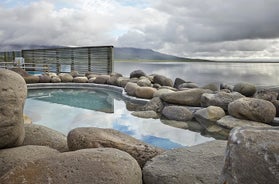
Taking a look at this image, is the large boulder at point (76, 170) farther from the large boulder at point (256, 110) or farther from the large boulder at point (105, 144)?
the large boulder at point (256, 110)

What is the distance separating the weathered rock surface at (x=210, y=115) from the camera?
583 cm


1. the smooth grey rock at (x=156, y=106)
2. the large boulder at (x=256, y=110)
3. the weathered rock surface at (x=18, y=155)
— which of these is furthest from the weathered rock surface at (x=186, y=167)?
the smooth grey rock at (x=156, y=106)

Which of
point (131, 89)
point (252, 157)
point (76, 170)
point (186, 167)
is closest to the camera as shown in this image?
point (252, 157)

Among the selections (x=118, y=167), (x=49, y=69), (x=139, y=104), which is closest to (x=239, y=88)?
(x=139, y=104)

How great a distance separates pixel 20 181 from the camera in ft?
5.06

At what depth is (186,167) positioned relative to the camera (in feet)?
6.44

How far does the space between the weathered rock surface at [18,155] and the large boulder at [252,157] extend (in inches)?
56.8

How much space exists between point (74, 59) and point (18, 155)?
16195 millimetres

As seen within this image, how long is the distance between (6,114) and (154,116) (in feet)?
14.9

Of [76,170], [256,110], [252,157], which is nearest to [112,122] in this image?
[256,110]

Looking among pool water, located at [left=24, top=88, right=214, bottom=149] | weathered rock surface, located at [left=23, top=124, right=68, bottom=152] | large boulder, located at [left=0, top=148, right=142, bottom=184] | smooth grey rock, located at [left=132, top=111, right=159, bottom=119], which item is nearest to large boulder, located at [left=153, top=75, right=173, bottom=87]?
pool water, located at [left=24, top=88, right=214, bottom=149]

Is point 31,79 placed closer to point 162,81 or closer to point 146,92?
point 162,81

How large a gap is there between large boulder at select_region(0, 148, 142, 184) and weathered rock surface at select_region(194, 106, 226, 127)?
14.1 feet

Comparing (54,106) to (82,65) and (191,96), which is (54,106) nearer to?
(191,96)
